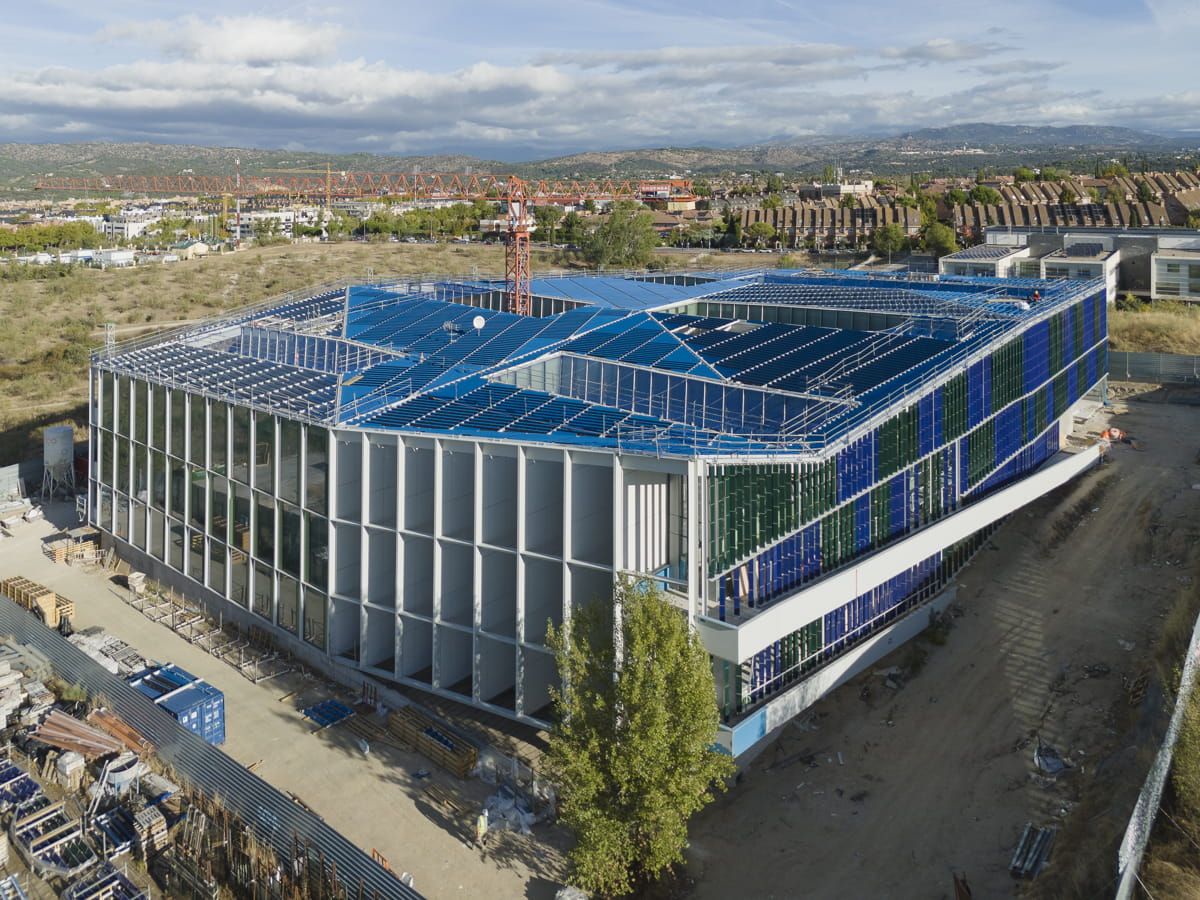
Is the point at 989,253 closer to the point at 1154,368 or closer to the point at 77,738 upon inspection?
the point at 1154,368

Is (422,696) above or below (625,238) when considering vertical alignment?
below

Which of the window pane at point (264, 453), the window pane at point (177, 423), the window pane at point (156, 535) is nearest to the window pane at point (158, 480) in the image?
the window pane at point (156, 535)

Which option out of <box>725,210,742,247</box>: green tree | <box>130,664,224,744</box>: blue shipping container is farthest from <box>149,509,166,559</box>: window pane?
<box>725,210,742,247</box>: green tree

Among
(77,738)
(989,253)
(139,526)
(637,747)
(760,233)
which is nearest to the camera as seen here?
(637,747)

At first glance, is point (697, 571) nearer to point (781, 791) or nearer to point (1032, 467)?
point (781, 791)

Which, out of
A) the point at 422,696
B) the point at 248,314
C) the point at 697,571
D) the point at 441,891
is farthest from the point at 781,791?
the point at 248,314

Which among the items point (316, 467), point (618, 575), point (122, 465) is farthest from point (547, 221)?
point (618, 575)
